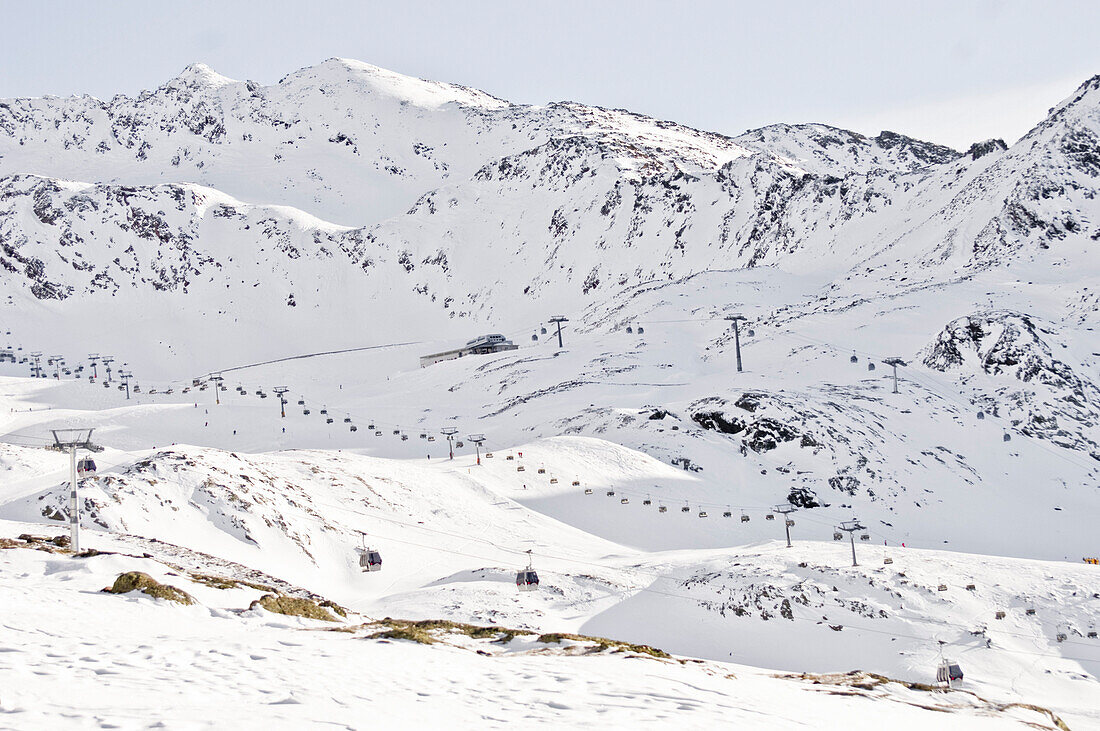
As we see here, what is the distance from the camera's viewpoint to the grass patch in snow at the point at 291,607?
28.3 meters

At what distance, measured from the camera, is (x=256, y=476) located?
66.1m

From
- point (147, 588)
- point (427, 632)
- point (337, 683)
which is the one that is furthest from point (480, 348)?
point (337, 683)

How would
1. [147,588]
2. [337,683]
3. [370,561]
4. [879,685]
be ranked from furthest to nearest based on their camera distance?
[370,561] → [147,588] → [879,685] → [337,683]

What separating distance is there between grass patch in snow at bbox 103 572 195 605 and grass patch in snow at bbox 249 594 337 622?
189cm

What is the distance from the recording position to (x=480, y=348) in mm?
155500

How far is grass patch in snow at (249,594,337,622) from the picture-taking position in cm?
2830

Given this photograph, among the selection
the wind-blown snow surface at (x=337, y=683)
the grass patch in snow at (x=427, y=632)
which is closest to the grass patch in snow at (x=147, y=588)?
the wind-blown snow surface at (x=337, y=683)

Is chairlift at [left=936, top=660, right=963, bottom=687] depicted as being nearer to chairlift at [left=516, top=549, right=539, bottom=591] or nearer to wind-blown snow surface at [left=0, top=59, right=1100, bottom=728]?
wind-blown snow surface at [left=0, top=59, right=1100, bottom=728]

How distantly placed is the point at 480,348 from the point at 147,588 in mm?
128052

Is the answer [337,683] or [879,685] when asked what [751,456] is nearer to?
[879,685]

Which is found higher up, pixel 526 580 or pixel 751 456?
pixel 751 456

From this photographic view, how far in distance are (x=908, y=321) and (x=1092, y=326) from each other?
1838 cm

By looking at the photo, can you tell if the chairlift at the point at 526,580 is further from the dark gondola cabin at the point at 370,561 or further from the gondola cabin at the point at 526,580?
the dark gondola cabin at the point at 370,561

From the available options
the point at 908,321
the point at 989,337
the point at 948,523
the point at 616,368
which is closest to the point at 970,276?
the point at 908,321
